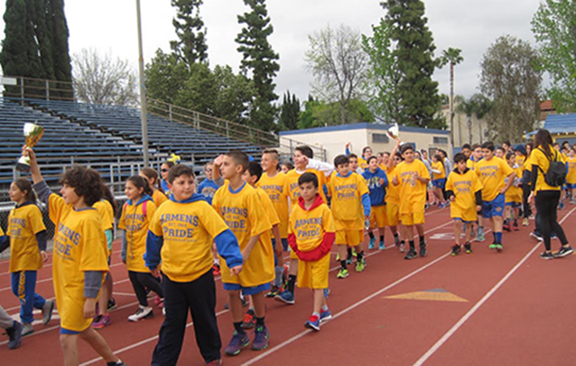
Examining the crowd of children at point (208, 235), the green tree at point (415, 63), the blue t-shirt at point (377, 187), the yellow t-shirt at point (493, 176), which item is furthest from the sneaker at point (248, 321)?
the green tree at point (415, 63)

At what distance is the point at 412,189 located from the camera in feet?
30.2

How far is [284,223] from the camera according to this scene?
7.64 meters

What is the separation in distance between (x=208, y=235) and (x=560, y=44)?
48782 mm

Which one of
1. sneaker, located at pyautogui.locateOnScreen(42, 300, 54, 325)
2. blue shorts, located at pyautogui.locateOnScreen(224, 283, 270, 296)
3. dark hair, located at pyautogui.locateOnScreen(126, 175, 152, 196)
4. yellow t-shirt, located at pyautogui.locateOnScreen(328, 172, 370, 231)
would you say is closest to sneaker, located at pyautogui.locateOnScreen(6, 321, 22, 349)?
sneaker, located at pyautogui.locateOnScreen(42, 300, 54, 325)

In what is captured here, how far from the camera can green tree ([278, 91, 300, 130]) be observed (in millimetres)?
69562

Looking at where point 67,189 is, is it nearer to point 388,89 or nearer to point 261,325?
point 261,325

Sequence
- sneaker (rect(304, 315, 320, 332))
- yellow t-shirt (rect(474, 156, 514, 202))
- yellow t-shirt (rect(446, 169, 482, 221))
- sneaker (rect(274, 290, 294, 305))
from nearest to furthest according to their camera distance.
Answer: sneaker (rect(304, 315, 320, 332))
sneaker (rect(274, 290, 294, 305))
yellow t-shirt (rect(446, 169, 482, 221))
yellow t-shirt (rect(474, 156, 514, 202))

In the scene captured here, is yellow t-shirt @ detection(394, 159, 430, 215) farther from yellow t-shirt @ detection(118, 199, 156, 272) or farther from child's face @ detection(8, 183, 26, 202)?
child's face @ detection(8, 183, 26, 202)

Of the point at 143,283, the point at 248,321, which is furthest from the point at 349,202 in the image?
the point at 143,283

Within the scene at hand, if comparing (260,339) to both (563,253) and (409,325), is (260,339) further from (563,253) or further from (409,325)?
(563,253)

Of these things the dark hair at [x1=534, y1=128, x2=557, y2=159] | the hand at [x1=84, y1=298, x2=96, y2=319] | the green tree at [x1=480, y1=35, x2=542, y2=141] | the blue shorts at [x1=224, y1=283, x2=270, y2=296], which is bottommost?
the blue shorts at [x1=224, y1=283, x2=270, y2=296]

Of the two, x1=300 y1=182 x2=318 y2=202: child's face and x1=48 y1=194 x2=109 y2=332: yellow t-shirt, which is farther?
x1=300 y1=182 x2=318 y2=202: child's face

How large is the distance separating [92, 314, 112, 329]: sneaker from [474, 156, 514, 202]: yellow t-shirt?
732cm

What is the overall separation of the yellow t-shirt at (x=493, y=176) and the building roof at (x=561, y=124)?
3002 centimetres
